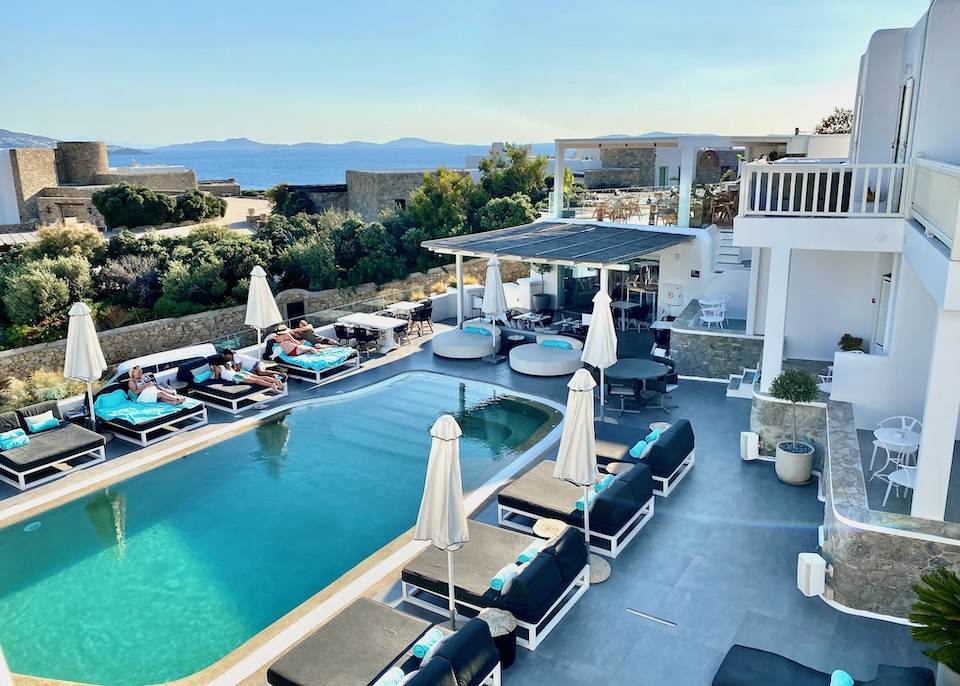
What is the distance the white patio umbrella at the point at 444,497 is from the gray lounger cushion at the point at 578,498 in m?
2.41

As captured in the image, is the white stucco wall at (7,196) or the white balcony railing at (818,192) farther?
the white stucco wall at (7,196)

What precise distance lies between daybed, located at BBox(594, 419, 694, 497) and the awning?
4.51m

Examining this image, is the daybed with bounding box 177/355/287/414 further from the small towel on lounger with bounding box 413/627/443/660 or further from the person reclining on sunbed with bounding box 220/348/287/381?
the small towel on lounger with bounding box 413/627/443/660

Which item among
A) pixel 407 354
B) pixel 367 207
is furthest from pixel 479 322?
pixel 367 207

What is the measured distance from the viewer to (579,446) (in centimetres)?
840

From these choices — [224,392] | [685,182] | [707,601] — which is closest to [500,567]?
[707,601]

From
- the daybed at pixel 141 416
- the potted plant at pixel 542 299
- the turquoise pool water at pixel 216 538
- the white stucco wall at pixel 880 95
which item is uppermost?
the white stucco wall at pixel 880 95

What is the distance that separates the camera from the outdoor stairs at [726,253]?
18.7 m

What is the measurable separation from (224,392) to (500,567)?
28.1 feet

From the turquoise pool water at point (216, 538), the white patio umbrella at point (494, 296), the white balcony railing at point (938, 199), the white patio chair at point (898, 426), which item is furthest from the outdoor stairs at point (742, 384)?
the white patio umbrella at point (494, 296)

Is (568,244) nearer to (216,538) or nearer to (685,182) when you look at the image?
(685,182)

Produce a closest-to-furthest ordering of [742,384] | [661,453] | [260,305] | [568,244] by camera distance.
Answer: [661,453]
[742,384]
[260,305]
[568,244]

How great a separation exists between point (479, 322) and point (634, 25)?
18652 millimetres

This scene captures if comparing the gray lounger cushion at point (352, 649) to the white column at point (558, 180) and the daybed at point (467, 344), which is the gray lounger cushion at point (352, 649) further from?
the white column at point (558, 180)
